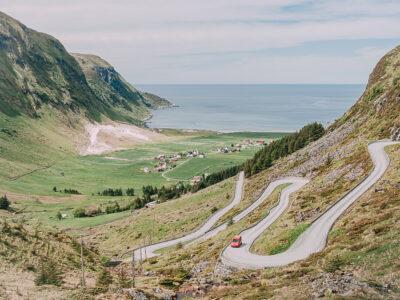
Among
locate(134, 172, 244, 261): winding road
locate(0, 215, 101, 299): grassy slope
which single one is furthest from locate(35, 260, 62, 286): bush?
locate(134, 172, 244, 261): winding road

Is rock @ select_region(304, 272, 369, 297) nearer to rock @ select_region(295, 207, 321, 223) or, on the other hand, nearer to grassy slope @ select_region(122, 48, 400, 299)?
grassy slope @ select_region(122, 48, 400, 299)

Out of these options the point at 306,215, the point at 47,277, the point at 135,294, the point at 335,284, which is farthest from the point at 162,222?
the point at 335,284

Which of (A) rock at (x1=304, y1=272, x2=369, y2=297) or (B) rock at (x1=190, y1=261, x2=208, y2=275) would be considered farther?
(B) rock at (x1=190, y1=261, x2=208, y2=275)

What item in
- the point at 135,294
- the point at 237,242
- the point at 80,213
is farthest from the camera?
the point at 80,213

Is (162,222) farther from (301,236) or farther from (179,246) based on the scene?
(301,236)

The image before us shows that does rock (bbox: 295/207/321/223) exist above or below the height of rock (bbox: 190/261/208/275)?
above
